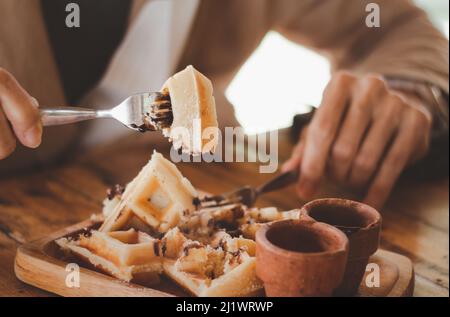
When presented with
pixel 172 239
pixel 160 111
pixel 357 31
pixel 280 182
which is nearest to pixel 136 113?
pixel 160 111

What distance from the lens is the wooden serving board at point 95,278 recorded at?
0.63 meters

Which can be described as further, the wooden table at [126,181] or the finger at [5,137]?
the wooden table at [126,181]

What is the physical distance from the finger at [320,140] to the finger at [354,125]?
0.05ft

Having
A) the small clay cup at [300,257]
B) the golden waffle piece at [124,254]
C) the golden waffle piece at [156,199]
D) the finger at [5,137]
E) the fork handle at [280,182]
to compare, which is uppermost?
the finger at [5,137]

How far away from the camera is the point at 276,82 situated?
1498 mm

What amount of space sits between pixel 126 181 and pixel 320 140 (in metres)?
0.36

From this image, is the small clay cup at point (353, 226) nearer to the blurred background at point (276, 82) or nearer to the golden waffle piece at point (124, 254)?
the golden waffle piece at point (124, 254)

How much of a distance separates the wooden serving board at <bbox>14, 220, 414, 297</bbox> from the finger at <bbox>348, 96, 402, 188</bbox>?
1.14 feet

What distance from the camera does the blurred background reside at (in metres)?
1.37

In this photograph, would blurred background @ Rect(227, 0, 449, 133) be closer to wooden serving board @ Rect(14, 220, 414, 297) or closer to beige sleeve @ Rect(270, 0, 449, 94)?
beige sleeve @ Rect(270, 0, 449, 94)

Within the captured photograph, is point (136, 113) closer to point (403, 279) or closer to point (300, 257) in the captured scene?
point (300, 257)

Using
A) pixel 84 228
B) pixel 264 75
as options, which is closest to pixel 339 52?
pixel 264 75

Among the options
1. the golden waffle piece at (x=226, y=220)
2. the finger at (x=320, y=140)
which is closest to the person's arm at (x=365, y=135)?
the finger at (x=320, y=140)

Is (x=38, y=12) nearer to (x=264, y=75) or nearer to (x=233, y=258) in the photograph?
(x=264, y=75)
